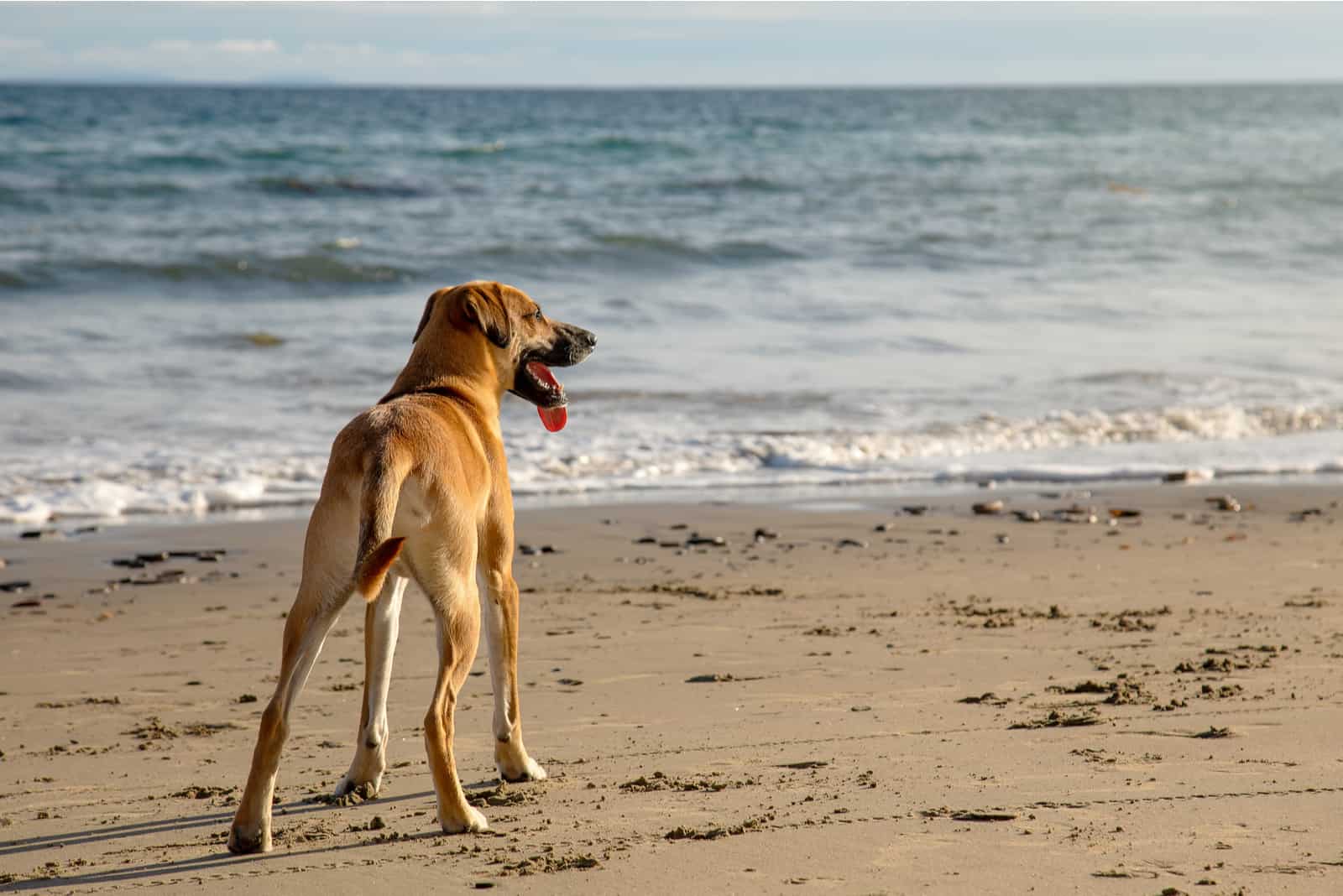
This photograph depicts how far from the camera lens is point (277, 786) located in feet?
14.0

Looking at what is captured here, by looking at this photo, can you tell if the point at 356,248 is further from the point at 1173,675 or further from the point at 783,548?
the point at 1173,675

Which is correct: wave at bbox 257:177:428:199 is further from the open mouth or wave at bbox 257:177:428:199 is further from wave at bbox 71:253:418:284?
the open mouth

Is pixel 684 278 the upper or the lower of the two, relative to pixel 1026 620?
upper

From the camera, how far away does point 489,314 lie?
4602 millimetres

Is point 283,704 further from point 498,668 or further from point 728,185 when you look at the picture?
point 728,185

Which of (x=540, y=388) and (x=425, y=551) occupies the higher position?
(x=540, y=388)

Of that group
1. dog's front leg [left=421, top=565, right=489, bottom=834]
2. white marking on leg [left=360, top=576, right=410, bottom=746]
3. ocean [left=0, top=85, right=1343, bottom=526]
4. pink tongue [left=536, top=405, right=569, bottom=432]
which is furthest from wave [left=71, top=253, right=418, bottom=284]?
dog's front leg [left=421, top=565, right=489, bottom=834]

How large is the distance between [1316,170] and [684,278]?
85.7 ft

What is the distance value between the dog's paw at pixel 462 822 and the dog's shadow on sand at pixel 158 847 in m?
0.03

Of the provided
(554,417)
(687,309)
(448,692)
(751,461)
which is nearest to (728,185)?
(687,309)

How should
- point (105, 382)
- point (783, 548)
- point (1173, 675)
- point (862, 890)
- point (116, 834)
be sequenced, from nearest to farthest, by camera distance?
point (862, 890) → point (116, 834) → point (1173, 675) → point (783, 548) → point (105, 382)

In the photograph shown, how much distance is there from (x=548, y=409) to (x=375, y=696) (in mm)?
1276

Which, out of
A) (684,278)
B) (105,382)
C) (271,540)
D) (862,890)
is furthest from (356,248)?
(862,890)

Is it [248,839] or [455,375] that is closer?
[248,839]
